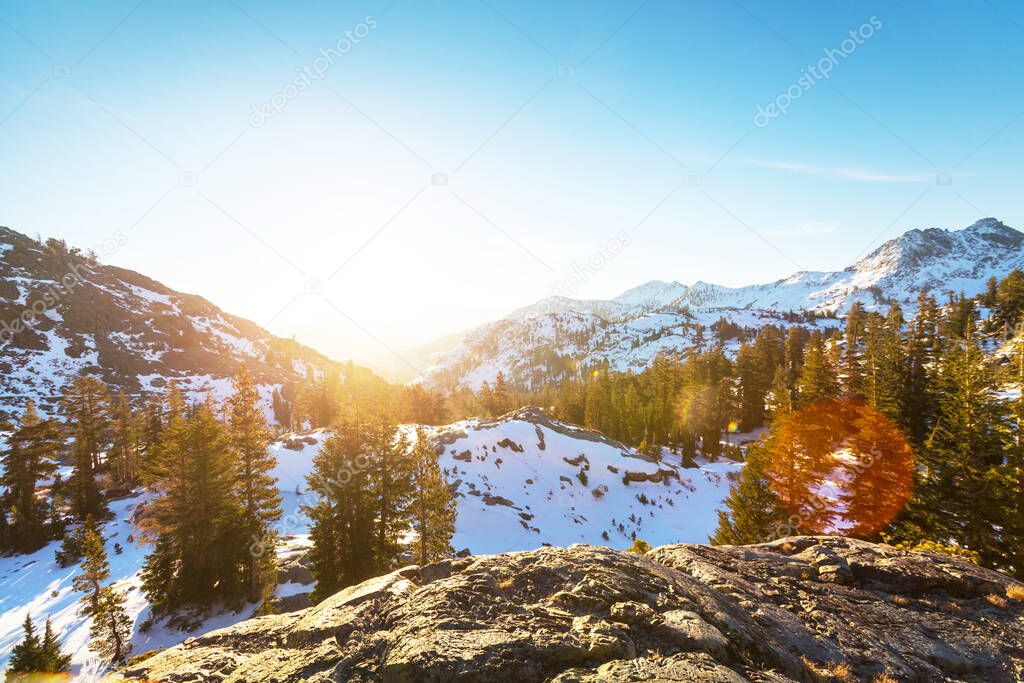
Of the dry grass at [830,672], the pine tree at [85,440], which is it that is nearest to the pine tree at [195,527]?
the pine tree at [85,440]

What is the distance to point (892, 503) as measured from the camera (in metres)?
23.6

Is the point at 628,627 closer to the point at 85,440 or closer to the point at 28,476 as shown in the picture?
the point at 85,440

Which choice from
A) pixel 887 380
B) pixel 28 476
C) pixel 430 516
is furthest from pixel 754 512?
pixel 28 476

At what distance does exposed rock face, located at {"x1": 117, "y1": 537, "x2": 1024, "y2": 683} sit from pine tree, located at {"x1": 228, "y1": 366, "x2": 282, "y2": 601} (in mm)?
19539

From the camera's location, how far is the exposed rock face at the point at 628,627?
4691mm

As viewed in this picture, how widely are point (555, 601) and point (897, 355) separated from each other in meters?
52.6

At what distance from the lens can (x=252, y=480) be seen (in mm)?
23344

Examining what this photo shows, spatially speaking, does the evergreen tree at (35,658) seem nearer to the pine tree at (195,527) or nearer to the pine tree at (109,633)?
the pine tree at (109,633)

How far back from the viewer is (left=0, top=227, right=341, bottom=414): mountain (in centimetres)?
10125

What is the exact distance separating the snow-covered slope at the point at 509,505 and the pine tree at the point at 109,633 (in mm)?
526

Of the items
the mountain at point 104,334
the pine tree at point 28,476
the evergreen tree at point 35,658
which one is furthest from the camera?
the mountain at point 104,334

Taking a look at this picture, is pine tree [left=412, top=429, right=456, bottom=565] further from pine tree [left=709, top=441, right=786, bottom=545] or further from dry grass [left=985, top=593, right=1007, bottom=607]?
dry grass [left=985, top=593, right=1007, bottom=607]

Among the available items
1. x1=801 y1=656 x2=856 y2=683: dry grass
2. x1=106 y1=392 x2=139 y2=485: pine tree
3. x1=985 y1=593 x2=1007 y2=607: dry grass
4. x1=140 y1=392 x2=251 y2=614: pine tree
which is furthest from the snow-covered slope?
x1=985 y1=593 x2=1007 y2=607: dry grass

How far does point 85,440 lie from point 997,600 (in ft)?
198
